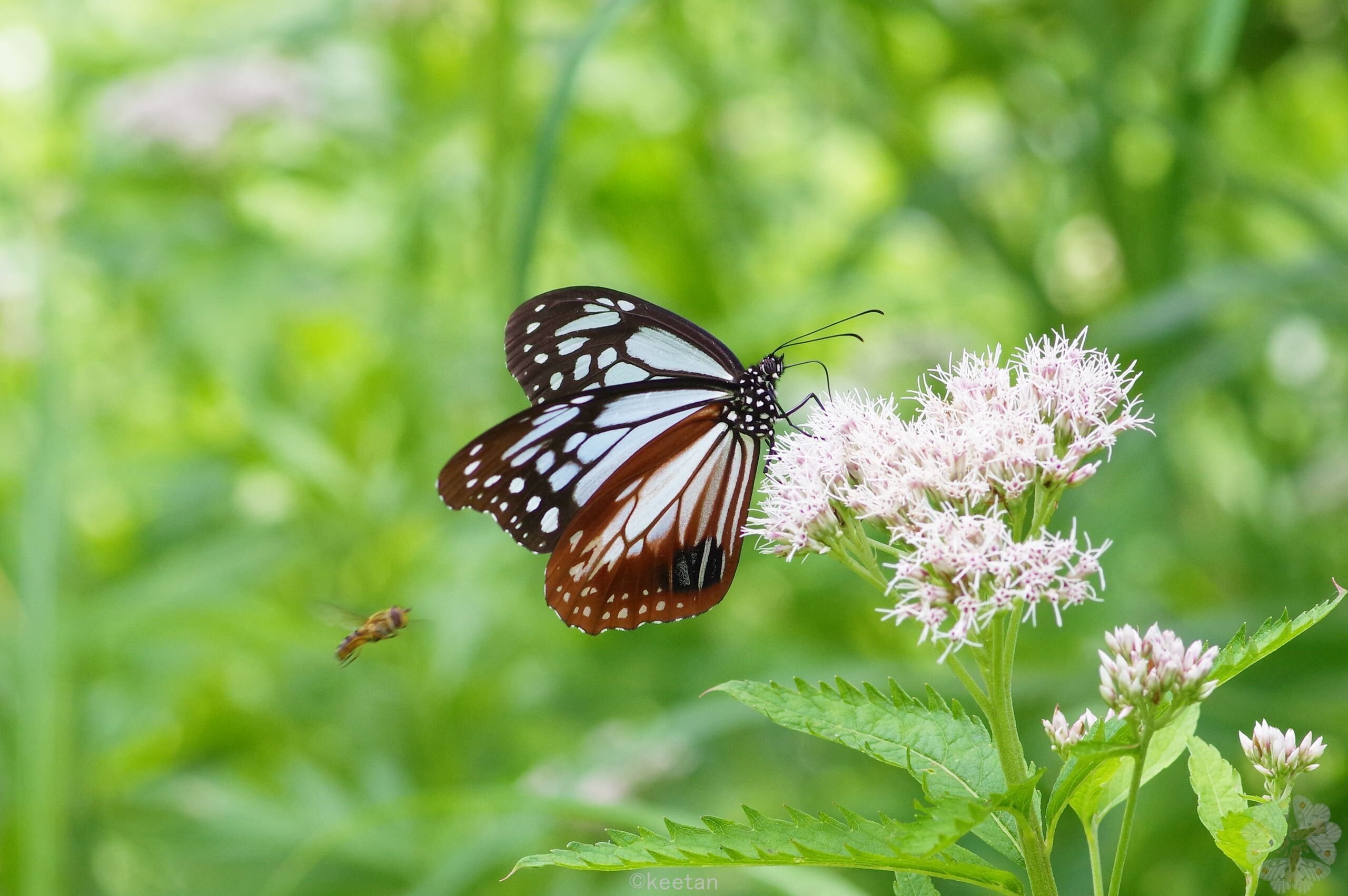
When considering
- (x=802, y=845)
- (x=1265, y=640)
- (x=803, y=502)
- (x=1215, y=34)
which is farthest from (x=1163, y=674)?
(x=1215, y=34)

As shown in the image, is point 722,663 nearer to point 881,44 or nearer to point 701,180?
point 701,180

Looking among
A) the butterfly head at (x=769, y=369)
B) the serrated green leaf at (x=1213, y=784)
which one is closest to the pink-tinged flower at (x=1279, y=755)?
the serrated green leaf at (x=1213, y=784)

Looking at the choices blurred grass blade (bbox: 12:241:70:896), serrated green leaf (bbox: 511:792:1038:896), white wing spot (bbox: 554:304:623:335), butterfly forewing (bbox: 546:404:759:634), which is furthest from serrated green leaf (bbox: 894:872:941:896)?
blurred grass blade (bbox: 12:241:70:896)

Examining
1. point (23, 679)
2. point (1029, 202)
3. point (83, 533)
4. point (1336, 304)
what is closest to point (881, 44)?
point (1029, 202)

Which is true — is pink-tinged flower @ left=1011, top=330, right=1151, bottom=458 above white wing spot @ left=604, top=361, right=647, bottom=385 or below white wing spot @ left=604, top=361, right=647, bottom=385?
below

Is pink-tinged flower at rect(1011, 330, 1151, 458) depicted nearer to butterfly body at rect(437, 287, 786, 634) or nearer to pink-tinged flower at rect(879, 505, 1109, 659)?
pink-tinged flower at rect(879, 505, 1109, 659)

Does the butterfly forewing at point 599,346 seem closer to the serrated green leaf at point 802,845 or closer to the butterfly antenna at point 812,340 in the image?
the butterfly antenna at point 812,340
